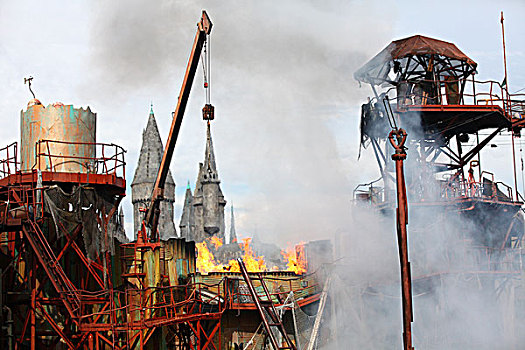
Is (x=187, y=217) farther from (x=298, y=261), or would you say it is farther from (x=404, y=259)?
(x=404, y=259)

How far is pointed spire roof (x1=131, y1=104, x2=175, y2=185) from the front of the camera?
60.9m

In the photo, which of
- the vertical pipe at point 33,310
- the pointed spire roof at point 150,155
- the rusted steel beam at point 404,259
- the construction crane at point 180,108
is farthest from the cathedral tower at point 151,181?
the rusted steel beam at point 404,259

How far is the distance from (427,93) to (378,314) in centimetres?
1008

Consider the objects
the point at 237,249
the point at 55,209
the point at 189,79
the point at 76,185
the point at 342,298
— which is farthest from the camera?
the point at 237,249

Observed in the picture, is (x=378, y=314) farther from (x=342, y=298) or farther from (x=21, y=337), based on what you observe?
(x=21, y=337)

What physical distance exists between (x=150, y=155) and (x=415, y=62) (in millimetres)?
39959

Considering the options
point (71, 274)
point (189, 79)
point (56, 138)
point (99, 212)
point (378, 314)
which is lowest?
point (378, 314)

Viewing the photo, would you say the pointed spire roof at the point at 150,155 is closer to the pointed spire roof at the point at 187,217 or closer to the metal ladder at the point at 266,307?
the pointed spire roof at the point at 187,217

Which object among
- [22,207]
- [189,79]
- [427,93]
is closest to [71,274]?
[22,207]

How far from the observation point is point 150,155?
61.8 metres

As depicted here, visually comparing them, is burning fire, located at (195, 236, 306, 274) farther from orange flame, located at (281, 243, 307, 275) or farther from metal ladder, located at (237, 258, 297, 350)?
metal ladder, located at (237, 258, 297, 350)

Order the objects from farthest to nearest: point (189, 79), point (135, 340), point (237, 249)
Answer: point (237, 249) → point (189, 79) → point (135, 340)

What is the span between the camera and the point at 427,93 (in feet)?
85.8

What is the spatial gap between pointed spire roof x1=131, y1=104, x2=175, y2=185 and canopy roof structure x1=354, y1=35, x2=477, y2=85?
37.2 m
